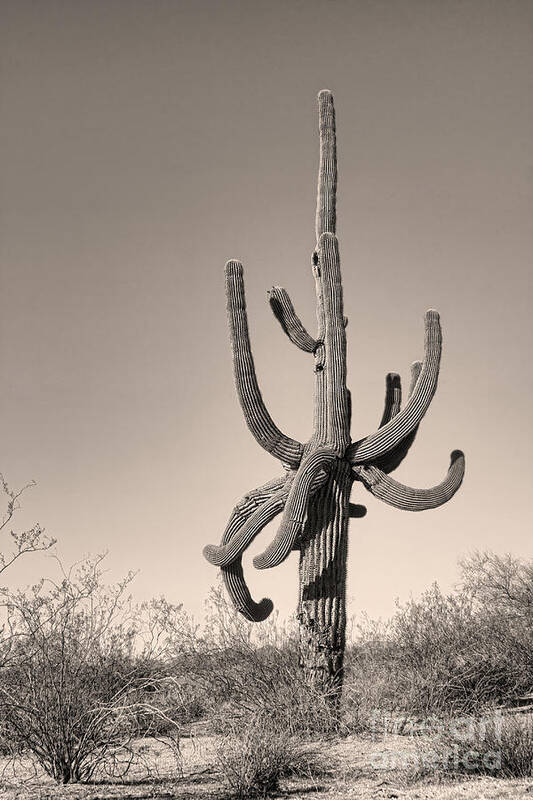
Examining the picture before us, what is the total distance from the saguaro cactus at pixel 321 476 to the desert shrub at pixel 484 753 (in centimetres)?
259

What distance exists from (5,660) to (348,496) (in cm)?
517

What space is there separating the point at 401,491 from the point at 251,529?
6.69 feet

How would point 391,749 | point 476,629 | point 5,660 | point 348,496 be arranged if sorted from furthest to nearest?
point 476,629, point 348,496, point 391,749, point 5,660

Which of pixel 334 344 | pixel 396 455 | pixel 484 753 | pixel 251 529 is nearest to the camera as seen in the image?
pixel 484 753

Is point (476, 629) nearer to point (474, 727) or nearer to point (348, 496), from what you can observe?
point (348, 496)

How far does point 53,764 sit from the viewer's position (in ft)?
23.5

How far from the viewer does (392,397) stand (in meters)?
11.7

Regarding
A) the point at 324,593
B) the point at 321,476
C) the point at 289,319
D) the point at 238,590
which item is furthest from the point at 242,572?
the point at 289,319

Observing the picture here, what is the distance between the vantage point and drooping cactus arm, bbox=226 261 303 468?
33.7 ft

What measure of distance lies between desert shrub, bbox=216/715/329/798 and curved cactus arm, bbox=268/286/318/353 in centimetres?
526

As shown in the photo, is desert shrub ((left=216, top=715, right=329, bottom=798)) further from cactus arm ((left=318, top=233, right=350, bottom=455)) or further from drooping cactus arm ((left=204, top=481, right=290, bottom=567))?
cactus arm ((left=318, top=233, right=350, bottom=455))

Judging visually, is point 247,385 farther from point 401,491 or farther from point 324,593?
point 324,593

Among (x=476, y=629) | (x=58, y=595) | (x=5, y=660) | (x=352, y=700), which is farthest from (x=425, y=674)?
(x=5, y=660)

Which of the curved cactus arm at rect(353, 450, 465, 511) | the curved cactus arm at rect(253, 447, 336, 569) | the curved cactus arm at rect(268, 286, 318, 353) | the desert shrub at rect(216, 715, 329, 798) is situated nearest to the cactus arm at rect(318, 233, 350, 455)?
the curved cactus arm at rect(268, 286, 318, 353)
